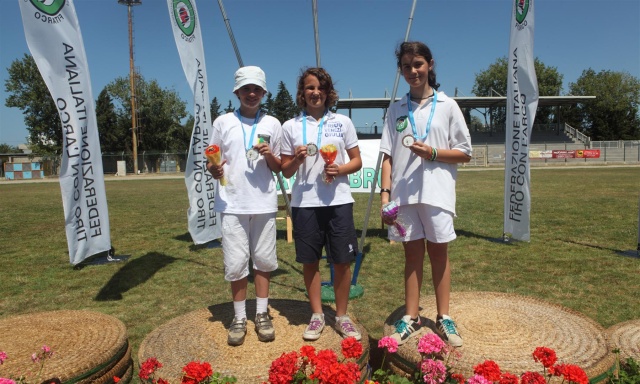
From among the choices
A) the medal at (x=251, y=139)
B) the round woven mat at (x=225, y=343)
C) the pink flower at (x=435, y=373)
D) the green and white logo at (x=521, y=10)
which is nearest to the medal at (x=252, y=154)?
the medal at (x=251, y=139)

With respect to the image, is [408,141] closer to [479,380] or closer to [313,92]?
[313,92]

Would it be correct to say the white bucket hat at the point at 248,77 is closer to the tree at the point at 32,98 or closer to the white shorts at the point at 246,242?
the white shorts at the point at 246,242

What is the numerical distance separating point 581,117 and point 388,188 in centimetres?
7276

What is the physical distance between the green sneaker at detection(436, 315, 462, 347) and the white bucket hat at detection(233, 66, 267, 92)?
1896 mm

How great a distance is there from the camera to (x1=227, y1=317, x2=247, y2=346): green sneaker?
113 inches

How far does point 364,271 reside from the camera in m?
5.65

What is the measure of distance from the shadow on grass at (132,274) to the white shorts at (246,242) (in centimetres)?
230

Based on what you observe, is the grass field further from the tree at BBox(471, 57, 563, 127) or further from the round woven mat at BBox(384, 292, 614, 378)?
the tree at BBox(471, 57, 563, 127)

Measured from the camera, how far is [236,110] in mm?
3250

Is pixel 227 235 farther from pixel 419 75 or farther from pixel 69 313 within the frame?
pixel 419 75

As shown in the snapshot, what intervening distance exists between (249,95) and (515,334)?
226 cm

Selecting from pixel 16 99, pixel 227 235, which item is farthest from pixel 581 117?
pixel 227 235

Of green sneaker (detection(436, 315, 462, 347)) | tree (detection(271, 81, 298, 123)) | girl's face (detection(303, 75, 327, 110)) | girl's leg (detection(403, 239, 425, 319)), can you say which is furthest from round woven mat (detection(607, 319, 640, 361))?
tree (detection(271, 81, 298, 123))

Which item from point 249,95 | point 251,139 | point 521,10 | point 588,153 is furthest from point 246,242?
point 588,153
